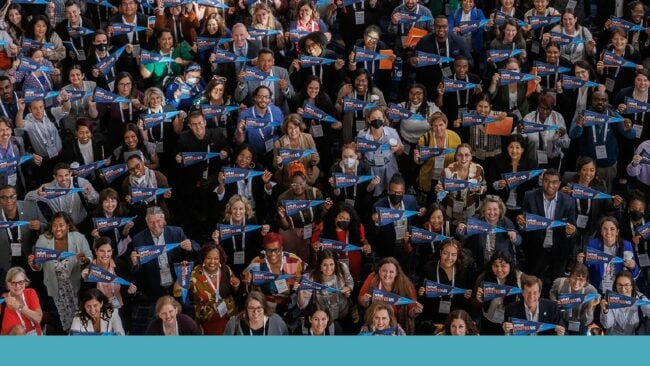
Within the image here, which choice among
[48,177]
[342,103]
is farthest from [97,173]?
[342,103]

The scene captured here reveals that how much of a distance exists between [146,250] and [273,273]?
105 centimetres

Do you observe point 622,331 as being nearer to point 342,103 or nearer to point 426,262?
point 426,262

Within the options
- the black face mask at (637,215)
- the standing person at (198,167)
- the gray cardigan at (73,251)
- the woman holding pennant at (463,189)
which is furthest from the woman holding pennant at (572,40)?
the gray cardigan at (73,251)

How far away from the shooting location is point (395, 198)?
11.8m

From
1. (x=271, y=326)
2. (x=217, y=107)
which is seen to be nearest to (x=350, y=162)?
(x=217, y=107)

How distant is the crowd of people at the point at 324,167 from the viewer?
11.0m

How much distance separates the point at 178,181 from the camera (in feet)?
42.1

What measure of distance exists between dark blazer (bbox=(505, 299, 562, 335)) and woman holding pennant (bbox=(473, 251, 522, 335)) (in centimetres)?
12

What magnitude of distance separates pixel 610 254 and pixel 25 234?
4.88m

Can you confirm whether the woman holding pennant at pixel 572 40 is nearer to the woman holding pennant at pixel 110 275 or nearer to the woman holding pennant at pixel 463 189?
the woman holding pennant at pixel 463 189

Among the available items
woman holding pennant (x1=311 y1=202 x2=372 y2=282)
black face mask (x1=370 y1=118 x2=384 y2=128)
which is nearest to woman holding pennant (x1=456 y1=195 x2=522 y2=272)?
woman holding pennant (x1=311 y1=202 x2=372 y2=282)

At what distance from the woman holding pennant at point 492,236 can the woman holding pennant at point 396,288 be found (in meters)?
0.85

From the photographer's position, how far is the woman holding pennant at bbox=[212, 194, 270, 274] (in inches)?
452

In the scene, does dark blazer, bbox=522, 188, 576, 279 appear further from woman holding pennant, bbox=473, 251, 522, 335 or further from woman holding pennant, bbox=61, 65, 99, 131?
woman holding pennant, bbox=61, 65, 99, 131
